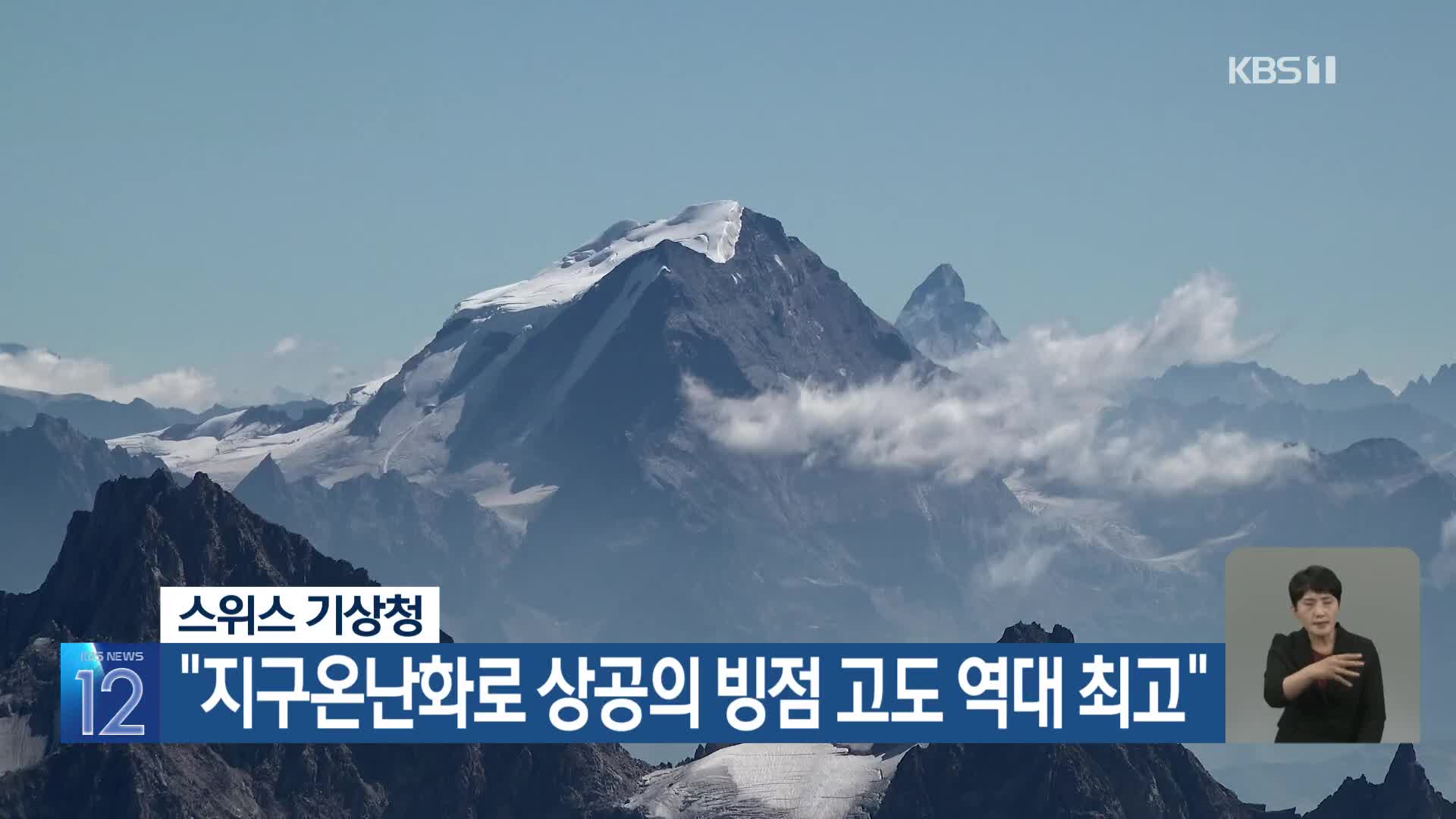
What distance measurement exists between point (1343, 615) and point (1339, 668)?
17.5 ft

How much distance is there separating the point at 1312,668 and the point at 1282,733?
4.49 m

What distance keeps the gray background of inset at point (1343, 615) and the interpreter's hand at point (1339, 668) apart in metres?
2.40

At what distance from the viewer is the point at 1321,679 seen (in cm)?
16925

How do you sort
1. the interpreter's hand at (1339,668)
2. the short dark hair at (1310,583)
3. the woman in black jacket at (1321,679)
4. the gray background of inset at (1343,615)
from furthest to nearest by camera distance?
the gray background of inset at (1343,615) < the interpreter's hand at (1339,668) < the woman in black jacket at (1321,679) < the short dark hair at (1310,583)

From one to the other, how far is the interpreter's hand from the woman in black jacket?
0.05 metres

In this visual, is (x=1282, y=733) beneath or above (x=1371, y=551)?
beneath

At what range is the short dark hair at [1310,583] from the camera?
168 meters

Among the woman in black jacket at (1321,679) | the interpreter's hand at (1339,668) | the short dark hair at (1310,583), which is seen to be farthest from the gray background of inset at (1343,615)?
the interpreter's hand at (1339,668)

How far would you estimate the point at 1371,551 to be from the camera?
177 metres

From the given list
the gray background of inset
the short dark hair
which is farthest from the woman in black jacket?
the gray background of inset

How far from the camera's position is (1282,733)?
169 metres

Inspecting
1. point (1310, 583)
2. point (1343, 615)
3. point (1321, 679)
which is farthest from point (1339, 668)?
point (1310, 583)

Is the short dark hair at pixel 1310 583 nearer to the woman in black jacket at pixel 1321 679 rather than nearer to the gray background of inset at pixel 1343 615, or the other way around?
the woman in black jacket at pixel 1321 679

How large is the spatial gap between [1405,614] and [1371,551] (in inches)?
180
